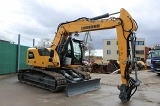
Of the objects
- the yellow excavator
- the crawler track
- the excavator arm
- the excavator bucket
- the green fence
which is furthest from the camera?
the green fence

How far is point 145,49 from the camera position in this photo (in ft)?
205

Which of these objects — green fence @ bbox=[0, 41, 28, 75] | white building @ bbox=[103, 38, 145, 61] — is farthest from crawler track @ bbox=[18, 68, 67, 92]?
white building @ bbox=[103, 38, 145, 61]

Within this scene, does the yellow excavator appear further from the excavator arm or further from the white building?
the white building

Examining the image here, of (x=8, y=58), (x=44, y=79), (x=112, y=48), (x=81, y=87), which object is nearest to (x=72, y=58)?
(x=44, y=79)

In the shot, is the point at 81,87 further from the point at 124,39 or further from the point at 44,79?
the point at 124,39

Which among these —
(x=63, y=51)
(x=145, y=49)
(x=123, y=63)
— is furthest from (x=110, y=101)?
(x=145, y=49)

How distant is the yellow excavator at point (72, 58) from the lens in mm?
8375

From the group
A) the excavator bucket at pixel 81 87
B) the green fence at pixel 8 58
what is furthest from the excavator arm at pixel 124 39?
the green fence at pixel 8 58

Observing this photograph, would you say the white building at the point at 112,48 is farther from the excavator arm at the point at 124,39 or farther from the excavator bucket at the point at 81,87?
the excavator arm at the point at 124,39

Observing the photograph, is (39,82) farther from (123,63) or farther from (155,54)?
(155,54)

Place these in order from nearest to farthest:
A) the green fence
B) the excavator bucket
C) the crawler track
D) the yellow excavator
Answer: the yellow excavator → the excavator bucket → the crawler track → the green fence

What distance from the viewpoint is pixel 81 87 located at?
33.5ft

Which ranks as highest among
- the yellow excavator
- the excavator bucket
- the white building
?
the white building

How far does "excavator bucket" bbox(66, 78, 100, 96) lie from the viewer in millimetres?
9477
